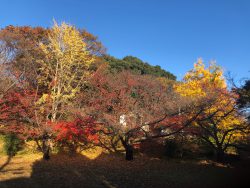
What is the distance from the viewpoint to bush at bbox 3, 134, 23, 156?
15.1 meters

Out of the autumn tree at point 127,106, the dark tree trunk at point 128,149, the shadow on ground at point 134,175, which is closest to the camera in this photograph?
the shadow on ground at point 134,175

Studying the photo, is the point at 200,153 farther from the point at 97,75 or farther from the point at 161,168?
the point at 97,75

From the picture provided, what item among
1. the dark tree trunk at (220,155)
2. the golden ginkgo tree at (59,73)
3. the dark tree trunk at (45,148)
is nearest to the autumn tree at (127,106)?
the golden ginkgo tree at (59,73)

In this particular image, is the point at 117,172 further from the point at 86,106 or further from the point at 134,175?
the point at 86,106

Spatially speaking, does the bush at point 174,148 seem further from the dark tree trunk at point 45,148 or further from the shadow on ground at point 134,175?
the dark tree trunk at point 45,148

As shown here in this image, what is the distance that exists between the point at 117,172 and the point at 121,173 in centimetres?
27

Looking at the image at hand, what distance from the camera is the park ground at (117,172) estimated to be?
9.36m

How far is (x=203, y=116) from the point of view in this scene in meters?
15.4

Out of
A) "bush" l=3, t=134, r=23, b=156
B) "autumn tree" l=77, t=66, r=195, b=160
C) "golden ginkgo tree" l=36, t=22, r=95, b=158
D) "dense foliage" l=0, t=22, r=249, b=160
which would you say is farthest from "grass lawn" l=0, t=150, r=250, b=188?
"golden ginkgo tree" l=36, t=22, r=95, b=158

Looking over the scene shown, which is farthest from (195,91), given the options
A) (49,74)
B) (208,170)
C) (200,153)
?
(49,74)

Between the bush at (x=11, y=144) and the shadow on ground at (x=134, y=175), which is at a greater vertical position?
the bush at (x=11, y=144)

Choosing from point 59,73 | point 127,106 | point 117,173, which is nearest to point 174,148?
point 127,106

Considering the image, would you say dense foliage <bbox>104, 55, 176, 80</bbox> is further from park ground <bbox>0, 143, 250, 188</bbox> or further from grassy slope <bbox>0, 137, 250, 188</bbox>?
grassy slope <bbox>0, 137, 250, 188</bbox>

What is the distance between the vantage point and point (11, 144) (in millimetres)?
15164
